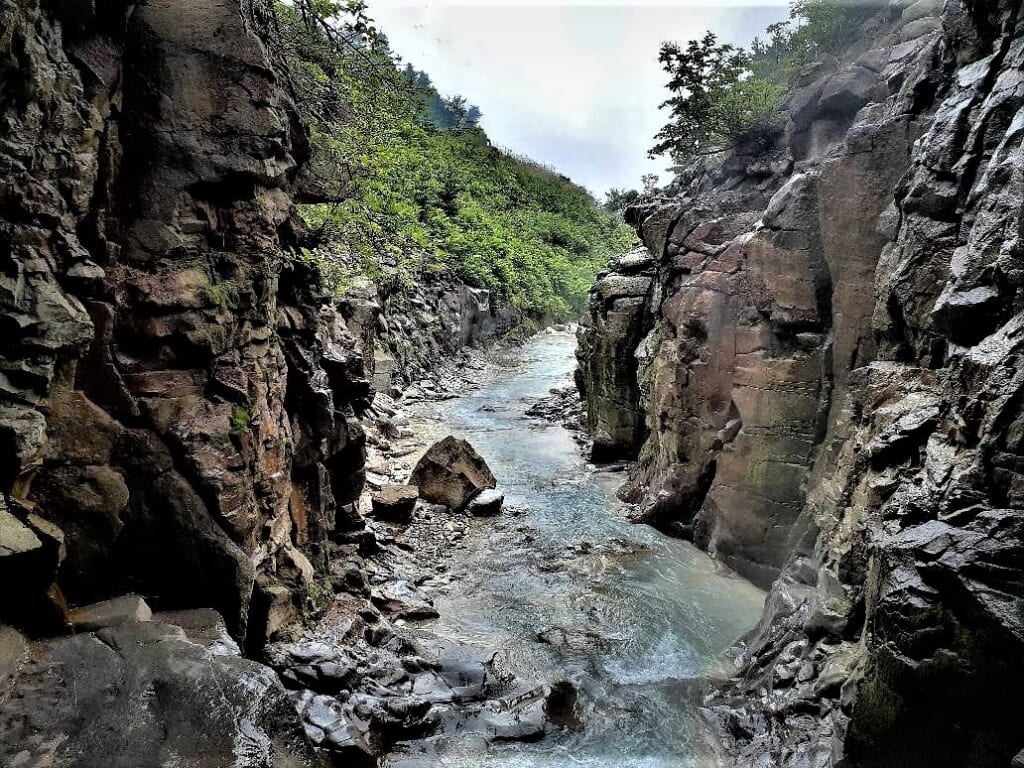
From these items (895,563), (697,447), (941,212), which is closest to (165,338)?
(895,563)

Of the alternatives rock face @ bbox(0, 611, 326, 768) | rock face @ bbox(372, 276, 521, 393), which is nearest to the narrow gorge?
rock face @ bbox(0, 611, 326, 768)

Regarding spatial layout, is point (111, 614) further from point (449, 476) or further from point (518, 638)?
point (449, 476)

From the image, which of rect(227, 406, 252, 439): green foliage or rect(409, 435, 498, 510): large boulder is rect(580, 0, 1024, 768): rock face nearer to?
rect(409, 435, 498, 510): large boulder

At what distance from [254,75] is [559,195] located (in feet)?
168

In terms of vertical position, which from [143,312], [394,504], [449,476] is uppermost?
[143,312]

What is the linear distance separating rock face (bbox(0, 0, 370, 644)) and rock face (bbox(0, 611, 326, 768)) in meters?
0.46

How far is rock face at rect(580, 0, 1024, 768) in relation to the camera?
17.8 ft

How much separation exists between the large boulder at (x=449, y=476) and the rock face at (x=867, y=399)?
4.07 metres

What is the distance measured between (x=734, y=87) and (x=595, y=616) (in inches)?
519

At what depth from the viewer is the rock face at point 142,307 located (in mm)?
4363

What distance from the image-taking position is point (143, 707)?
4238 millimetres

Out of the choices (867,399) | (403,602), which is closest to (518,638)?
(403,602)

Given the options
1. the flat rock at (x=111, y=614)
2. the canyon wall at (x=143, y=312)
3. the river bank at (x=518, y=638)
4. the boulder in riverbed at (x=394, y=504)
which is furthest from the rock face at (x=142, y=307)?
the boulder in riverbed at (x=394, y=504)

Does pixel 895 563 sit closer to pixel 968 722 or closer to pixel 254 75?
pixel 968 722
